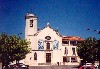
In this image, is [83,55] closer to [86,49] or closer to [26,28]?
[86,49]

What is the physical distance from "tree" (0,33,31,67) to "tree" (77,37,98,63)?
12.1 meters

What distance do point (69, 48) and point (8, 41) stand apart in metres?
21.5

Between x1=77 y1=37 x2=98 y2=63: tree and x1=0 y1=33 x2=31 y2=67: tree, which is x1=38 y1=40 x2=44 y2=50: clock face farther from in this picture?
Answer: x1=0 y1=33 x2=31 y2=67: tree

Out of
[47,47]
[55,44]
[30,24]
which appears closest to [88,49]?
[55,44]

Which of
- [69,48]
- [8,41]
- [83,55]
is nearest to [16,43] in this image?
[8,41]

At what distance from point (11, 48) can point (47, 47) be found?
62.5 feet

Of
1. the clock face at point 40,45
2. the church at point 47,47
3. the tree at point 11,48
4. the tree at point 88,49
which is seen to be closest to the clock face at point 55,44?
the church at point 47,47

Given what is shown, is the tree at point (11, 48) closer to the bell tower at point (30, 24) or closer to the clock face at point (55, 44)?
the bell tower at point (30, 24)

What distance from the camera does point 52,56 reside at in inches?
2447

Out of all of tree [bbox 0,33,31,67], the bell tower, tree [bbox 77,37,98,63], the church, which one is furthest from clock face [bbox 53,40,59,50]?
tree [bbox 0,33,31,67]

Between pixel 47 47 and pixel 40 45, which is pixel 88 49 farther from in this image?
pixel 40 45

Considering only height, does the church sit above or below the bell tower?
below

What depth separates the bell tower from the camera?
6122 centimetres

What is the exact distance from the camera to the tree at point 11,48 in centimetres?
4156
